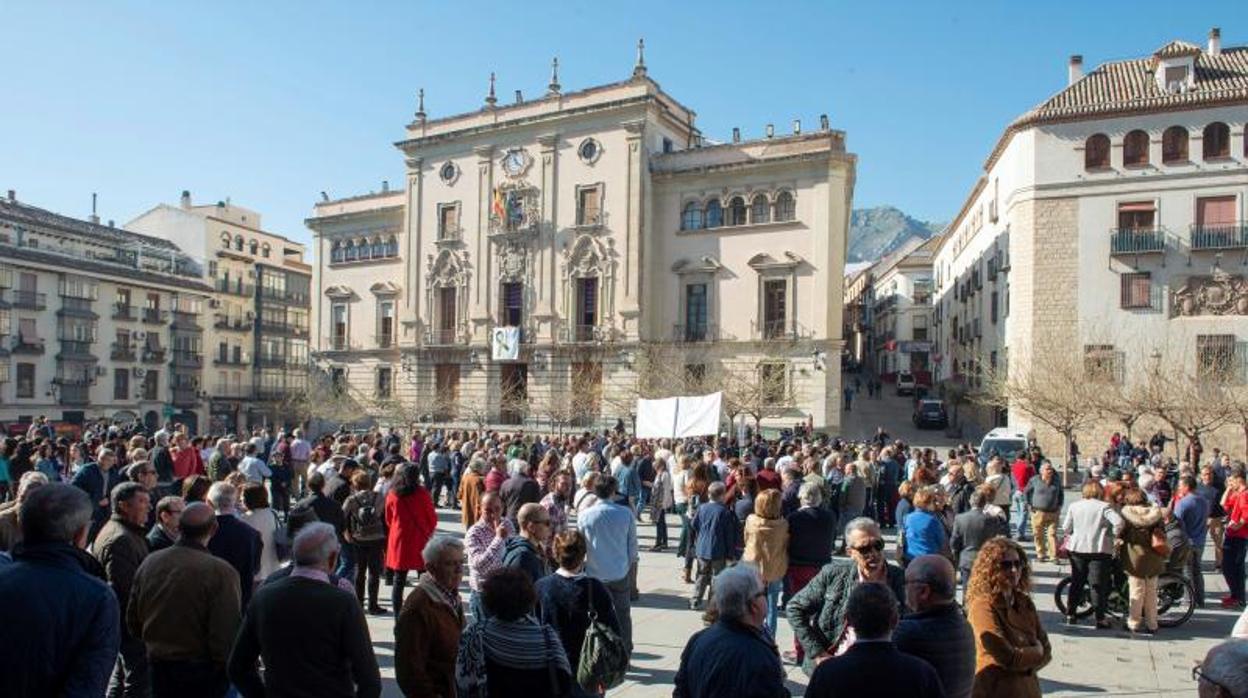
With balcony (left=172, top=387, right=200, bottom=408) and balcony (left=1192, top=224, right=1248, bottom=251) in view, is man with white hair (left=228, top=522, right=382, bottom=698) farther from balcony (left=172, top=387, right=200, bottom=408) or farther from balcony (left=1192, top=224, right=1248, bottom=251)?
balcony (left=172, top=387, right=200, bottom=408)

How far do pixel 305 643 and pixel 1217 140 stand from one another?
3405cm

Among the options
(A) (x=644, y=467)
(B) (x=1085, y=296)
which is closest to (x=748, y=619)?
(A) (x=644, y=467)

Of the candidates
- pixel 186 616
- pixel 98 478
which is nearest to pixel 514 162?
pixel 98 478

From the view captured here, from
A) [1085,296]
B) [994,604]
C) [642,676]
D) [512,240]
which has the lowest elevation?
[642,676]

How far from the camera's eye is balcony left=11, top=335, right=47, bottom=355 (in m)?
43.3

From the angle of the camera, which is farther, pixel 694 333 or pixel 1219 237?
pixel 694 333

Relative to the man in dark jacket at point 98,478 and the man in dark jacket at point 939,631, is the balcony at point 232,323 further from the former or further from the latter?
the man in dark jacket at point 939,631

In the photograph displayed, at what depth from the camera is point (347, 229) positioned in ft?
156

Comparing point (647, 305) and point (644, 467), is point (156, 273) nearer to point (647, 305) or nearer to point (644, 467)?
point (647, 305)

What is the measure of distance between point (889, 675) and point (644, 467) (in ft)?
42.9

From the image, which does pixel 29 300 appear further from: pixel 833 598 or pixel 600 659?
pixel 833 598

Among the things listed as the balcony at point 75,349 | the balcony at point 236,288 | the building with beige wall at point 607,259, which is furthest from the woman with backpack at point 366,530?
the balcony at point 236,288

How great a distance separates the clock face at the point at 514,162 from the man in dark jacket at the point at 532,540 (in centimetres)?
3656

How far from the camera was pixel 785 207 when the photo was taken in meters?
36.2
